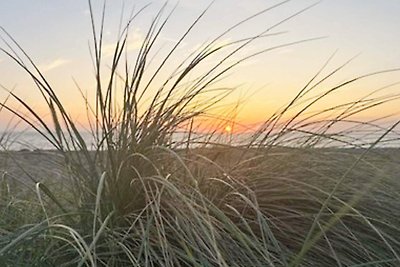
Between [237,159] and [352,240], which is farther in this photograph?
[237,159]

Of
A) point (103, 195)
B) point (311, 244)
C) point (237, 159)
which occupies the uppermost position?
point (237, 159)

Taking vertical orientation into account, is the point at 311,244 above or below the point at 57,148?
below

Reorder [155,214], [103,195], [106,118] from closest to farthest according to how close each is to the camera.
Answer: [155,214] → [103,195] → [106,118]

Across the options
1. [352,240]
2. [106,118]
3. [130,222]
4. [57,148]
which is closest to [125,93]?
[106,118]

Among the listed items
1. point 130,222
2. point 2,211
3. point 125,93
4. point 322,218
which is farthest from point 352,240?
point 2,211

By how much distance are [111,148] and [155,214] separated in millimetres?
238

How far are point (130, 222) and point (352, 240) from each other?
550 millimetres

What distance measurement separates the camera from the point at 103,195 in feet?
4.67

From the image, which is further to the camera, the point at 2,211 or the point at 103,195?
the point at 2,211

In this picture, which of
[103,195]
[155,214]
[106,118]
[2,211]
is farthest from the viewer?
[2,211]

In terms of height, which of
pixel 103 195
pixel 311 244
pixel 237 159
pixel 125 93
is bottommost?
pixel 311 244

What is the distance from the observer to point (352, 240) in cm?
147

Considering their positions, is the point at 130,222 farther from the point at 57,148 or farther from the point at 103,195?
the point at 57,148

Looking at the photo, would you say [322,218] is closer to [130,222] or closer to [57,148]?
[130,222]
